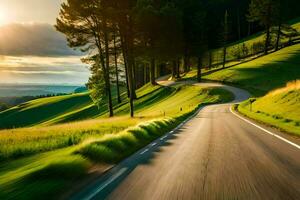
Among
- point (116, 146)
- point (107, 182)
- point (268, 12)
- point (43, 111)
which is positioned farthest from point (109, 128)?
point (43, 111)

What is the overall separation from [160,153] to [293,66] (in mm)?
69486

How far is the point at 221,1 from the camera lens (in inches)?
6604

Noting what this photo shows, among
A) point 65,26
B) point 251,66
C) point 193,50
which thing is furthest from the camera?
point 251,66

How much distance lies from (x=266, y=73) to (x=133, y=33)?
34.0 meters

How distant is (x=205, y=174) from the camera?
872 centimetres

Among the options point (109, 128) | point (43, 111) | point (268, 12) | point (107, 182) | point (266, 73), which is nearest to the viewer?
point (107, 182)

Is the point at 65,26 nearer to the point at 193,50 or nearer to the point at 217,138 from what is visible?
the point at 217,138

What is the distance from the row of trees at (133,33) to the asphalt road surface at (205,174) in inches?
983

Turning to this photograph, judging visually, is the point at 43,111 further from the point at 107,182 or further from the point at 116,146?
the point at 107,182

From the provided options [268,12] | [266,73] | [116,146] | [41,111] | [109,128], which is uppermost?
[268,12]

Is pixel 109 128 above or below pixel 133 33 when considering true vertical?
below

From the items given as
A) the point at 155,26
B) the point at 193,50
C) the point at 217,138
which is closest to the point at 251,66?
the point at 193,50

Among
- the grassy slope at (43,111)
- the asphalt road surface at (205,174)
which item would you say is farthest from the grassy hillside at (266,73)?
the asphalt road surface at (205,174)

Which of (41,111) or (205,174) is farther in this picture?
(41,111)
